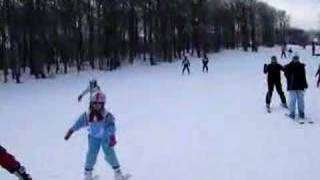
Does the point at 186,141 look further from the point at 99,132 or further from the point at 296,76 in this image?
the point at 99,132

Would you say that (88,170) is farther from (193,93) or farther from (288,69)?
(193,93)

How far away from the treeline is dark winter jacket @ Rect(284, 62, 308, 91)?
40601 millimetres

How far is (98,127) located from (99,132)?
8 centimetres

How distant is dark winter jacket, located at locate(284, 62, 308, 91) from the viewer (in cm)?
1652

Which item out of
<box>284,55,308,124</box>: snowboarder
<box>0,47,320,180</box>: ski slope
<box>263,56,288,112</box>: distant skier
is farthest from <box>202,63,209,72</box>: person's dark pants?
<box>284,55,308,124</box>: snowboarder

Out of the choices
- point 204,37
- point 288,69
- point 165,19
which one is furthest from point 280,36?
point 288,69

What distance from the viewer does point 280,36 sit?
16325 centimetres

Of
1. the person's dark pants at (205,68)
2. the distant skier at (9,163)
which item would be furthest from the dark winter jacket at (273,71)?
the person's dark pants at (205,68)

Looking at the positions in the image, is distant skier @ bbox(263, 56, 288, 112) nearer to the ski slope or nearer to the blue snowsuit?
the ski slope

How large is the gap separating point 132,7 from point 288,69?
58.6m

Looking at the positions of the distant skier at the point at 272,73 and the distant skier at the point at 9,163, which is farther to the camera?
the distant skier at the point at 272,73

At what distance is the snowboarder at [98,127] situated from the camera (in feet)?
30.1

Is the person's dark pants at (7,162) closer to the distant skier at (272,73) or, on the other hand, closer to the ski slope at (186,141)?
the ski slope at (186,141)

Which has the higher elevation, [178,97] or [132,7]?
[132,7]
